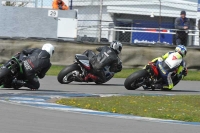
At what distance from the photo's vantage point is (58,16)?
85.5ft

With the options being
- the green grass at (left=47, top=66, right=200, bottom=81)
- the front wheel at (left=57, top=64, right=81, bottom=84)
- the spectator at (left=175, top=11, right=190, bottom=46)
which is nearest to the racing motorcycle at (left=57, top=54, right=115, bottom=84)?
the front wheel at (left=57, top=64, right=81, bottom=84)

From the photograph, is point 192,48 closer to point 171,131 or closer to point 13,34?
point 13,34

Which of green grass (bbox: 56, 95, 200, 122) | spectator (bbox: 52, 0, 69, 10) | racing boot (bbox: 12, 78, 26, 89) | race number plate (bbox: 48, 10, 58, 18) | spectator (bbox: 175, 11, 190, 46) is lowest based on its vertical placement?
green grass (bbox: 56, 95, 200, 122)

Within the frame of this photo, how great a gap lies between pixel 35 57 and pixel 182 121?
5.45 m

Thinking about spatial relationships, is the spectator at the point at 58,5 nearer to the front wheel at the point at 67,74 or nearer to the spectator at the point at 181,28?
the spectator at the point at 181,28

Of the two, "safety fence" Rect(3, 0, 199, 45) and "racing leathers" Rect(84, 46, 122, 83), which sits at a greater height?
"safety fence" Rect(3, 0, 199, 45)

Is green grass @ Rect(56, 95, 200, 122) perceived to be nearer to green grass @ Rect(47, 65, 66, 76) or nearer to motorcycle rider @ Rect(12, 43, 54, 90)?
Result: motorcycle rider @ Rect(12, 43, 54, 90)

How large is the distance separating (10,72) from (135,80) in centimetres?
318

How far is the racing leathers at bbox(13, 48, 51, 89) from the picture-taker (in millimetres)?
16438

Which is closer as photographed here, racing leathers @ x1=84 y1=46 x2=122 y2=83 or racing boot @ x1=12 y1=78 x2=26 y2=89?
racing boot @ x1=12 y1=78 x2=26 y2=89

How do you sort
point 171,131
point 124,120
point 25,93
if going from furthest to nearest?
1. point 25,93
2. point 124,120
3. point 171,131

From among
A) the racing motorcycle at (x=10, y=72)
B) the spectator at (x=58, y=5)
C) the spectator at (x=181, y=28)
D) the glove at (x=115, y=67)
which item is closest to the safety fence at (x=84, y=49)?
the spectator at (x=181, y=28)

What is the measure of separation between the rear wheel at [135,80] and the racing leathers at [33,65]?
7.41 feet

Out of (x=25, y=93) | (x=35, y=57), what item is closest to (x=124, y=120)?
(x=25, y=93)
